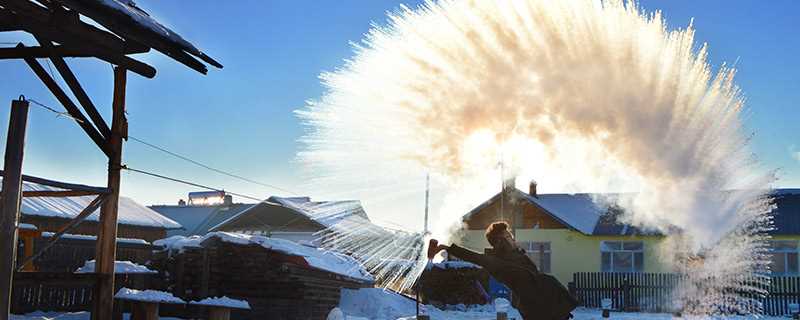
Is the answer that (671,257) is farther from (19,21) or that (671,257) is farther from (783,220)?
(19,21)

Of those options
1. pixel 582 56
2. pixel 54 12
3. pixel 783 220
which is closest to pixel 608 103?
pixel 582 56

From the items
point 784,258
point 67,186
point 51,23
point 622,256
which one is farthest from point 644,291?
point 51,23

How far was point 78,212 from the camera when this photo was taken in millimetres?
28828

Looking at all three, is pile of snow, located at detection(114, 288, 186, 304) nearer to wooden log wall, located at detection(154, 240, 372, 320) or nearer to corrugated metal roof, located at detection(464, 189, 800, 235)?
wooden log wall, located at detection(154, 240, 372, 320)

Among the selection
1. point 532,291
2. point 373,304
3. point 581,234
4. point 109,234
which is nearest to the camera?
point 532,291

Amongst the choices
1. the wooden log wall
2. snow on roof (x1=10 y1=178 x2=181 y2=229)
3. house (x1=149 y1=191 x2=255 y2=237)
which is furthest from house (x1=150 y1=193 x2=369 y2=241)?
the wooden log wall

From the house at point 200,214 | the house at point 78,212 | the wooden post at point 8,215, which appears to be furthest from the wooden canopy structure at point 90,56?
the house at point 200,214

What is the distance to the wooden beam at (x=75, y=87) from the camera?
8.46m

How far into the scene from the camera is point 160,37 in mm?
8047

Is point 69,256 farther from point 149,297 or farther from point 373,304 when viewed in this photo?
point 149,297

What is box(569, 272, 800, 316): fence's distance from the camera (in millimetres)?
30031

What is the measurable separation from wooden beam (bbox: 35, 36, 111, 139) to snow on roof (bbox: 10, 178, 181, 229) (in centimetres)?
1403

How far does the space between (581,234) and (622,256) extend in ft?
6.72

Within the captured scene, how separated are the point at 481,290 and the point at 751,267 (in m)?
11.0
